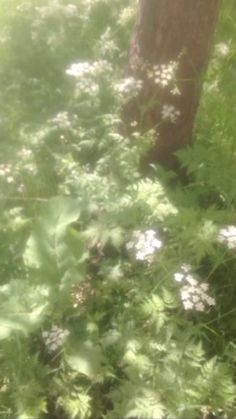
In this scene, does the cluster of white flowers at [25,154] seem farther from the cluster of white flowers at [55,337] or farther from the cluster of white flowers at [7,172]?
the cluster of white flowers at [55,337]

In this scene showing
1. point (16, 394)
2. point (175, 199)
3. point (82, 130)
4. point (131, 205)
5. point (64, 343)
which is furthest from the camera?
→ point (82, 130)

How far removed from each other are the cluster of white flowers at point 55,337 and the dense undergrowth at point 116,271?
0.8 inches

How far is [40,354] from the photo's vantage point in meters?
3.20

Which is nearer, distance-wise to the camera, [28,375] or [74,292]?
[28,375]

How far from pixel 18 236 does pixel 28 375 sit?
1.09 m

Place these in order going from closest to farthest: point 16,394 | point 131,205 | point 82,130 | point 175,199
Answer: point 16,394 < point 131,205 < point 175,199 < point 82,130

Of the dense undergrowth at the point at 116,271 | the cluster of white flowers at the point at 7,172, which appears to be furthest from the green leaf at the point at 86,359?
the cluster of white flowers at the point at 7,172

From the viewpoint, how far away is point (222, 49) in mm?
4219

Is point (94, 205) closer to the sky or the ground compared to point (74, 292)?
closer to the sky

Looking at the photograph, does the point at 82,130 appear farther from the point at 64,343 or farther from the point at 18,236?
the point at 64,343

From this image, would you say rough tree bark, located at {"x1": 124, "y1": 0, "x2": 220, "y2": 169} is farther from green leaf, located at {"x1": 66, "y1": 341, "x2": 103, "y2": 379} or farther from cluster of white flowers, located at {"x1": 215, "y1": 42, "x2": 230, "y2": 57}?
green leaf, located at {"x1": 66, "y1": 341, "x2": 103, "y2": 379}

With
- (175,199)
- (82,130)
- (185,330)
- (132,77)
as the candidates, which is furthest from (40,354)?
(132,77)

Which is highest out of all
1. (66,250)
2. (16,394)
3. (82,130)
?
(82,130)

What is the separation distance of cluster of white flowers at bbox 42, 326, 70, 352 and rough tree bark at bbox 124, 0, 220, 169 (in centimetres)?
177
